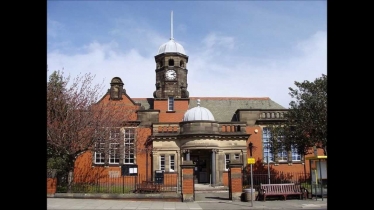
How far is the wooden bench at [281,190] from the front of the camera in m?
20.6

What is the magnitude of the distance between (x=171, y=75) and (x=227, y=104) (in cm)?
679

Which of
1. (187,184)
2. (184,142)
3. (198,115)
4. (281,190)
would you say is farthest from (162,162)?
(281,190)

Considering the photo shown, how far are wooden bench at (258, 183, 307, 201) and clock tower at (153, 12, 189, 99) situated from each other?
19.0 metres

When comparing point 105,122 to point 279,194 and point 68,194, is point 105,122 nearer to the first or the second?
point 68,194

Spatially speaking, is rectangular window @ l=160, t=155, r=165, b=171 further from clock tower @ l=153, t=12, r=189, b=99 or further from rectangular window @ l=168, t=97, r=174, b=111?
clock tower @ l=153, t=12, r=189, b=99

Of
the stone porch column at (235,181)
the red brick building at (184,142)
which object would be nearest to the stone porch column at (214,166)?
the red brick building at (184,142)

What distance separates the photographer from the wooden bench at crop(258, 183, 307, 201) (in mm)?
20625

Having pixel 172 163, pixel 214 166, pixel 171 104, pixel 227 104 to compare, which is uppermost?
pixel 227 104

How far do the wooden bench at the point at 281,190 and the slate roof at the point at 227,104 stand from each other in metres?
17.2

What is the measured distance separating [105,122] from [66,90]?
3733 mm

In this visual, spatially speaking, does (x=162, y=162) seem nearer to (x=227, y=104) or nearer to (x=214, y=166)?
(x=214, y=166)

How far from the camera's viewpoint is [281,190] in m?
21.0
